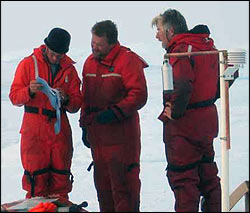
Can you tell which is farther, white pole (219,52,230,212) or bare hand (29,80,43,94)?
bare hand (29,80,43,94)

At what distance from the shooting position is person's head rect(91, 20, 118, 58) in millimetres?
3438

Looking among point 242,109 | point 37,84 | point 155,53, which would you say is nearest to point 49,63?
point 37,84

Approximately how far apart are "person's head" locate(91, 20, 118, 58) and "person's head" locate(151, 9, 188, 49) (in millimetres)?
289

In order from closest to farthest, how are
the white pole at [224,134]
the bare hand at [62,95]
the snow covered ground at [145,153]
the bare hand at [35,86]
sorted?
the white pole at [224,134] < the bare hand at [35,86] < the bare hand at [62,95] < the snow covered ground at [145,153]

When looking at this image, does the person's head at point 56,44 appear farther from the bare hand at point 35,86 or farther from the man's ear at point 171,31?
the man's ear at point 171,31

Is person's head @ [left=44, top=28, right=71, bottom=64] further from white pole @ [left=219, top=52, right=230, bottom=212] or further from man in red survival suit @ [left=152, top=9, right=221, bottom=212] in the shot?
white pole @ [left=219, top=52, right=230, bottom=212]

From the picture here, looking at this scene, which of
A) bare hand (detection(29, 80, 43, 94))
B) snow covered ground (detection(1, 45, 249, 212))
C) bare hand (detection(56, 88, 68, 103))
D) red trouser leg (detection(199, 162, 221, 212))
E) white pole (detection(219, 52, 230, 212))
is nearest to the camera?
white pole (detection(219, 52, 230, 212))

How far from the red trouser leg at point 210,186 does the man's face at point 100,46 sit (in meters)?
0.88

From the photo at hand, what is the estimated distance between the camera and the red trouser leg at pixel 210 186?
3641 mm

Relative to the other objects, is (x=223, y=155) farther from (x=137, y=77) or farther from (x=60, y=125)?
(x=60, y=125)

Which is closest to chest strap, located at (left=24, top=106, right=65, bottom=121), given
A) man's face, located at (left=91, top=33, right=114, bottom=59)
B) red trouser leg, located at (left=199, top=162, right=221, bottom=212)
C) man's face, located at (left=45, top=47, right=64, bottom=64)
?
man's face, located at (left=45, top=47, right=64, bottom=64)

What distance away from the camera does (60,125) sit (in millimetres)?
3594

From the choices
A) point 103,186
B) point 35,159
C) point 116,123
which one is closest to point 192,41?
point 116,123

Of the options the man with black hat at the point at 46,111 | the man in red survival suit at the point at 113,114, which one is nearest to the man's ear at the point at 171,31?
the man in red survival suit at the point at 113,114
